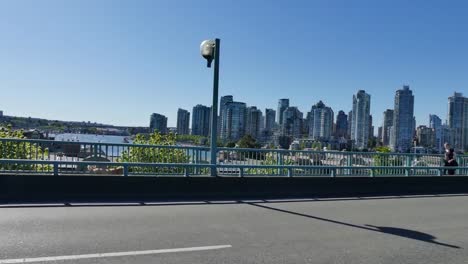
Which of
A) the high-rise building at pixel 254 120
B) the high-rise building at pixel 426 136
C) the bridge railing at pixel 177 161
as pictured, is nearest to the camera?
the bridge railing at pixel 177 161

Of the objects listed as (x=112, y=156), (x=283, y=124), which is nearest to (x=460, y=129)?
(x=283, y=124)

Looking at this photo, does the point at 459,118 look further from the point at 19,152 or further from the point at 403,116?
the point at 19,152

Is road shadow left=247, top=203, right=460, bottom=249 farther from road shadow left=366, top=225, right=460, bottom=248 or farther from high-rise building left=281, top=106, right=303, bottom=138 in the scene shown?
high-rise building left=281, top=106, right=303, bottom=138

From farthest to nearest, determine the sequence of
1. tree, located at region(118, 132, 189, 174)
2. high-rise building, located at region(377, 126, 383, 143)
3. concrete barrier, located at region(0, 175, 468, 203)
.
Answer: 1. high-rise building, located at region(377, 126, 383, 143)
2. tree, located at region(118, 132, 189, 174)
3. concrete barrier, located at region(0, 175, 468, 203)

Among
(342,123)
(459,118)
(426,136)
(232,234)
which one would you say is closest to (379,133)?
(342,123)

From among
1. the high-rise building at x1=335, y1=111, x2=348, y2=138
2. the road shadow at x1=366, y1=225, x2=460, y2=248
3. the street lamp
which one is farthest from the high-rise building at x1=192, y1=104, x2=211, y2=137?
the road shadow at x1=366, y1=225, x2=460, y2=248

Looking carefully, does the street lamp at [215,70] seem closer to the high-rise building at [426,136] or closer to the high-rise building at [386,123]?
the high-rise building at [426,136]

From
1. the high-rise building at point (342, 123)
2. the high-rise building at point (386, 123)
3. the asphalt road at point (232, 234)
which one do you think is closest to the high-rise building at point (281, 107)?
the high-rise building at point (342, 123)
